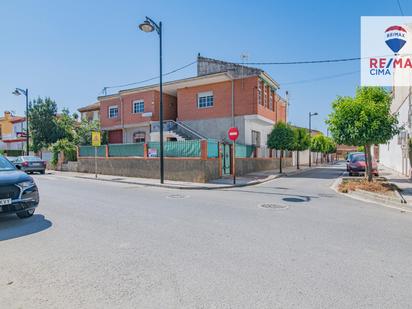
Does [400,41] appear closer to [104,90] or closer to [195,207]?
[195,207]

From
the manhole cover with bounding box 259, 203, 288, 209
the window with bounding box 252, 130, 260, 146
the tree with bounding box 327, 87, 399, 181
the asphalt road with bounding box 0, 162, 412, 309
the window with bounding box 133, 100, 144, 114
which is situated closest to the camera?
the asphalt road with bounding box 0, 162, 412, 309

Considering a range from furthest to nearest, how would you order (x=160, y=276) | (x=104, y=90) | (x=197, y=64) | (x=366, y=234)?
(x=104, y=90), (x=197, y=64), (x=366, y=234), (x=160, y=276)

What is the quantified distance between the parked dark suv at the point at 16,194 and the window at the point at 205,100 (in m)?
17.1

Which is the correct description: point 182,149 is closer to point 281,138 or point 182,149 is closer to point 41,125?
point 281,138

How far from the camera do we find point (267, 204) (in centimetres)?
830

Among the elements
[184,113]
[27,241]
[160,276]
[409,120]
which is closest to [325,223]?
[160,276]

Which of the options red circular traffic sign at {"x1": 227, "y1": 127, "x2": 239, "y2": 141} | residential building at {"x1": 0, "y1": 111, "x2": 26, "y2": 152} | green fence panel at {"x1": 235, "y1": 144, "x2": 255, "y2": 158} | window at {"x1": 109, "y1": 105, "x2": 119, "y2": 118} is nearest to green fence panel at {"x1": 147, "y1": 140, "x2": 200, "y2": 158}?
red circular traffic sign at {"x1": 227, "y1": 127, "x2": 239, "y2": 141}

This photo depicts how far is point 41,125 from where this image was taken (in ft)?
94.3

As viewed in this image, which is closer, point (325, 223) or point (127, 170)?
point (325, 223)

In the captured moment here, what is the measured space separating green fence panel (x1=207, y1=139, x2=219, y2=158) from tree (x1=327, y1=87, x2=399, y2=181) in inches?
255

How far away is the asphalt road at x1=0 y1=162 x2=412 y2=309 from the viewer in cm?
289

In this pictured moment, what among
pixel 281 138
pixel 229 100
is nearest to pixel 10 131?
pixel 229 100

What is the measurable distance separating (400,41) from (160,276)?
18.9 meters
